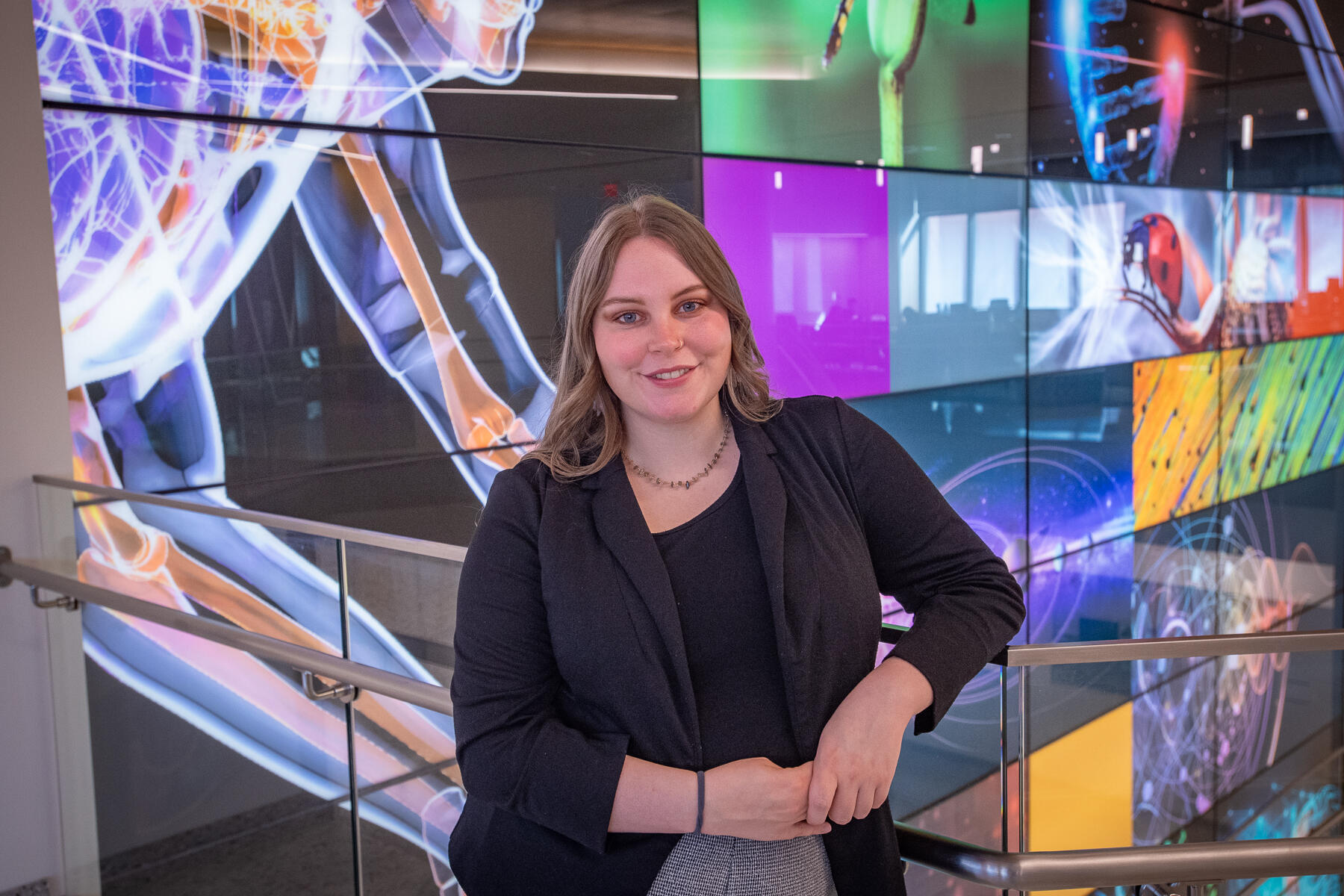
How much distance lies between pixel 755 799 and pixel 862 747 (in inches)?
4.9

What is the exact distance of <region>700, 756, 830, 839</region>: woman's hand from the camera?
1.12 metres

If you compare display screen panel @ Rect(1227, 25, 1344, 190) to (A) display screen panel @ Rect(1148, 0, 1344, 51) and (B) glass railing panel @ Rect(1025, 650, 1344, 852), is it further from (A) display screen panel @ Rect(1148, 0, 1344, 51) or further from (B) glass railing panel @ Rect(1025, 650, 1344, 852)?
(B) glass railing panel @ Rect(1025, 650, 1344, 852)

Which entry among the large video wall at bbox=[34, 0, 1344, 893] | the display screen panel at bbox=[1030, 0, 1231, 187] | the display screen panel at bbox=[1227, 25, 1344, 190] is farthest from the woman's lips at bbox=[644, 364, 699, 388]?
the display screen panel at bbox=[1227, 25, 1344, 190]

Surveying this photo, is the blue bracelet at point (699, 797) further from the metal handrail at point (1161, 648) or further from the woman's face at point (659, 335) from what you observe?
the metal handrail at point (1161, 648)

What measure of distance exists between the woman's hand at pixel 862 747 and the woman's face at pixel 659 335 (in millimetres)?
371

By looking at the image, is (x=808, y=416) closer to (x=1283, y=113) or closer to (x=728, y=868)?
(x=728, y=868)

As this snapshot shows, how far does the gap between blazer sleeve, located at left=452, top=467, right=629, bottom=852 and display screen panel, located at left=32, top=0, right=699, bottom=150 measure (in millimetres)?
2743

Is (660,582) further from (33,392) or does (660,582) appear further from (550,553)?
(33,392)

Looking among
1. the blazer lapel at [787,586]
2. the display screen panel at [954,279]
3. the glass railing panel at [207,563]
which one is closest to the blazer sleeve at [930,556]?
the blazer lapel at [787,586]

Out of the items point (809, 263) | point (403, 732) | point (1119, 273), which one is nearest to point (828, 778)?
point (403, 732)

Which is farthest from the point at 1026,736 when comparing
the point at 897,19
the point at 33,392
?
the point at 897,19

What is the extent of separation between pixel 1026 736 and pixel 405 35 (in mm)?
3427

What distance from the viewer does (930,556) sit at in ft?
4.21

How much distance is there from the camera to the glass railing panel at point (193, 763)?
10.0ft
